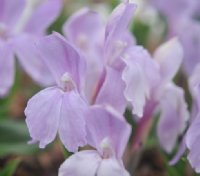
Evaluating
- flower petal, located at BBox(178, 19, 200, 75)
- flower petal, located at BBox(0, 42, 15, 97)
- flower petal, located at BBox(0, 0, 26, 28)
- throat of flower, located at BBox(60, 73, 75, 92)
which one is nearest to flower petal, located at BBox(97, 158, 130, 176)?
throat of flower, located at BBox(60, 73, 75, 92)

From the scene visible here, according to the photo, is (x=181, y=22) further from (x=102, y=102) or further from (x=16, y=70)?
(x=102, y=102)

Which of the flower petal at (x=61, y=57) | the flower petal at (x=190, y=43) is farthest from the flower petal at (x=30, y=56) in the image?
the flower petal at (x=190, y=43)

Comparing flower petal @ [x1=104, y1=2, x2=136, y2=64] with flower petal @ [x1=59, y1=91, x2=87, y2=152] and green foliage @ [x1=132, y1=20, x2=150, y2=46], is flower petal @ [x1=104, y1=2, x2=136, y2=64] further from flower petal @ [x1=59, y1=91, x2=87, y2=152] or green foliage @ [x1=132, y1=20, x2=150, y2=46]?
green foliage @ [x1=132, y1=20, x2=150, y2=46]

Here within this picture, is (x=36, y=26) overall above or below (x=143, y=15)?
above

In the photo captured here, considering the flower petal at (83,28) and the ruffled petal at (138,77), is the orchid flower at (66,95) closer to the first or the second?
the ruffled petal at (138,77)

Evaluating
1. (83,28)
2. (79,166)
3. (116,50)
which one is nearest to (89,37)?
(83,28)

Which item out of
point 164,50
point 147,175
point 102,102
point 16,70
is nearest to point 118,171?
point 102,102

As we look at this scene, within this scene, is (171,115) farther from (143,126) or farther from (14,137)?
(14,137)

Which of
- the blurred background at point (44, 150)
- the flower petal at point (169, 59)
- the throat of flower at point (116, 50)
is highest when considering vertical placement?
the throat of flower at point (116, 50)
